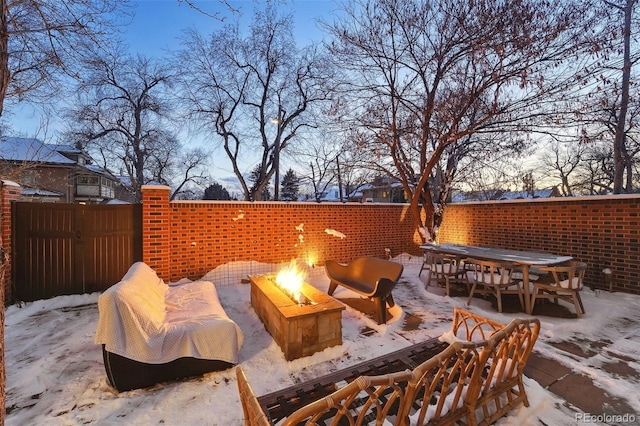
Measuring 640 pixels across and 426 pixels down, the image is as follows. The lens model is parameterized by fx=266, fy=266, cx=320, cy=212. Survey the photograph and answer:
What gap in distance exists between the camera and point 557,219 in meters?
6.05

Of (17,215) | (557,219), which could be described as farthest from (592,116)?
(17,215)

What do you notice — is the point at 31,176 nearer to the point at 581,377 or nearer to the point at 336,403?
the point at 336,403

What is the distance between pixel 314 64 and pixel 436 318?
38.6 ft

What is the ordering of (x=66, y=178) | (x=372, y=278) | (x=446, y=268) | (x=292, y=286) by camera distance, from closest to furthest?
(x=292, y=286)
(x=372, y=278)
(x=446, y=268)
(x=66, y=178)

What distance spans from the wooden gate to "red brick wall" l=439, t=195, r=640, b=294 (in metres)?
8.74

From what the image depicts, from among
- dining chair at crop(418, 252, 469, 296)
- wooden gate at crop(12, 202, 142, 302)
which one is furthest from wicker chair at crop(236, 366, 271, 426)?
wooden gate at crop(12, 202, 142, 302)

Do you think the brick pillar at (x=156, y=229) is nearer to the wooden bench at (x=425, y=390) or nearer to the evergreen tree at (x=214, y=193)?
the wooden bench at (x=425, y=390)

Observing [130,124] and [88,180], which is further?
[88,180]

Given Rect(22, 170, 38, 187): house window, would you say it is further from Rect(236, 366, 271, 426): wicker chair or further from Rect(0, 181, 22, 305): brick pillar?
Rect(236, 366, 271, 426): wicker chair

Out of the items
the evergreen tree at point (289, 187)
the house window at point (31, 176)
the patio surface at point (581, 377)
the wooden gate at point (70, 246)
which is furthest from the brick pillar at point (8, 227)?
the evergreen tree at point (289, 187)

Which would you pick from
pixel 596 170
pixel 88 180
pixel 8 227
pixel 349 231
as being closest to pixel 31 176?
pixel 88 180

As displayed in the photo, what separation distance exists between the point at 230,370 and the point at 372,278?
275 cm

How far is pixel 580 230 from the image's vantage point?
5.69 meters

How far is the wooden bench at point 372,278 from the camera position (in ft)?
12.8
